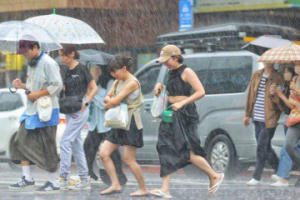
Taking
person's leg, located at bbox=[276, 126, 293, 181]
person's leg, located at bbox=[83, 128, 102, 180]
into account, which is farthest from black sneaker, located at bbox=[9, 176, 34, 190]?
person's leg, located at bbox=[276, 126, 293, 181]

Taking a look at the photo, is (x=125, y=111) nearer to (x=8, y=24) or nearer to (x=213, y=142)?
(x=8, y=24)

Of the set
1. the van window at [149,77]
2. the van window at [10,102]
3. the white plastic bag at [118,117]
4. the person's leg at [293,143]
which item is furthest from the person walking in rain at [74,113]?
the van window at [10,102]

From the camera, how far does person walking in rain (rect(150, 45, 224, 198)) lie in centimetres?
947

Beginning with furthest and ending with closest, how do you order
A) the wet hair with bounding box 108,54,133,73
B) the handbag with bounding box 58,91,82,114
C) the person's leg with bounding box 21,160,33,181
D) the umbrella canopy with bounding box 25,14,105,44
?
the umbrella canopy with bounding box 25,14,105,44
the handbag with bounding box 58,91,82,114
the person's leg with bounding box 21,160,33,181
the wet hair with bounding box 108,54,133,73

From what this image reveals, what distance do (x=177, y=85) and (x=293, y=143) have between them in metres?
2.03

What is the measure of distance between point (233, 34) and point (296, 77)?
394 centimetres

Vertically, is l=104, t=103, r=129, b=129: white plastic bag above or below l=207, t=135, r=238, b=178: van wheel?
above

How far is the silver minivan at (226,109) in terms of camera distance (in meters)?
12.9

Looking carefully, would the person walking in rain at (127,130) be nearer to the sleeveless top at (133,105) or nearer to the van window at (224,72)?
Answer: the sleeveless top at (133,105)

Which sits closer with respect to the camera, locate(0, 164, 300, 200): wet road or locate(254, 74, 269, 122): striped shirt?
locate(0, 164, 300, 200): wet road

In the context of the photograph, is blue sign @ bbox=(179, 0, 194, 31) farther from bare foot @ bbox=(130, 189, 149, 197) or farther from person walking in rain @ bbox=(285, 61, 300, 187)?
bare foot @ bbox=(130, 189, 149, 197)

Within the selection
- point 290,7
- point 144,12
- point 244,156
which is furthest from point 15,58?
point 244,156

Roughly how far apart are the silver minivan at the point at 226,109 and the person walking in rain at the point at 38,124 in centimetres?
384

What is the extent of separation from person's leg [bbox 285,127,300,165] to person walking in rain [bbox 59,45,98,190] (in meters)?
2.50
